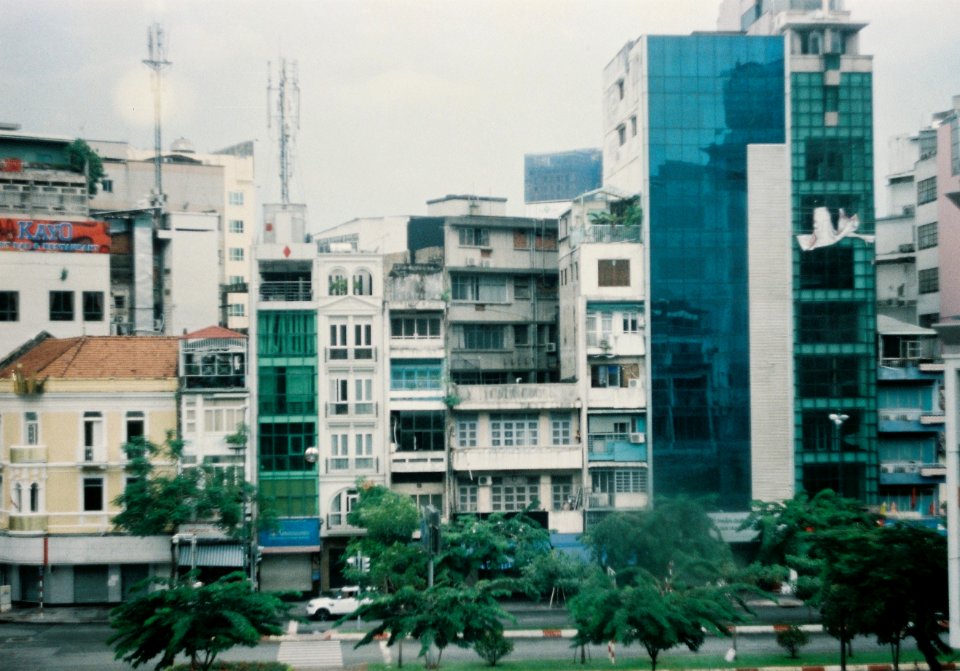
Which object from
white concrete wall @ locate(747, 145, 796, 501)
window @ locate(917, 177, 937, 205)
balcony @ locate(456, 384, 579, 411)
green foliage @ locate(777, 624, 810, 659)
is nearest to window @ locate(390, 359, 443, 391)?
balcony @ locate(456, 384, 579, 411)

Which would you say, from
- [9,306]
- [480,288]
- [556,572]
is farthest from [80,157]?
[556,572]

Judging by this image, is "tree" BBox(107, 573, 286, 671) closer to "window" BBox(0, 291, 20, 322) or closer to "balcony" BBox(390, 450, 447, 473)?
"balcony" BBox(390, 450, 447, 473)

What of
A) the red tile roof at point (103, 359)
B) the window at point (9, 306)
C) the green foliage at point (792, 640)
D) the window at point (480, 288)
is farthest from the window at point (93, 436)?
the green foliage at point (792, 640)

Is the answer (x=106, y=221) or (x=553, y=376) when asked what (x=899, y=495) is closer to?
(x=553, y=376)

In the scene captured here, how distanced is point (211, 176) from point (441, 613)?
4508 cm

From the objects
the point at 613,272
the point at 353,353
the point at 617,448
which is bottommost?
the point at 617,448

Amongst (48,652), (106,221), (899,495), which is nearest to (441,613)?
(48,652)

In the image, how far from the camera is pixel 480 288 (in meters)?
57.8

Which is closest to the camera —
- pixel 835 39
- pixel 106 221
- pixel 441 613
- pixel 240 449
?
pixel 441 613

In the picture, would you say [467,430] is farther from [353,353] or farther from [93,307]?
[93,307]

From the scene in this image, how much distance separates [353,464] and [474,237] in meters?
12.5

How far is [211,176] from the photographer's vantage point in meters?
73.2

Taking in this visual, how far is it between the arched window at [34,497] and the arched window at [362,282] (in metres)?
14.9

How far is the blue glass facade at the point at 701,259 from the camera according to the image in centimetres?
5253
